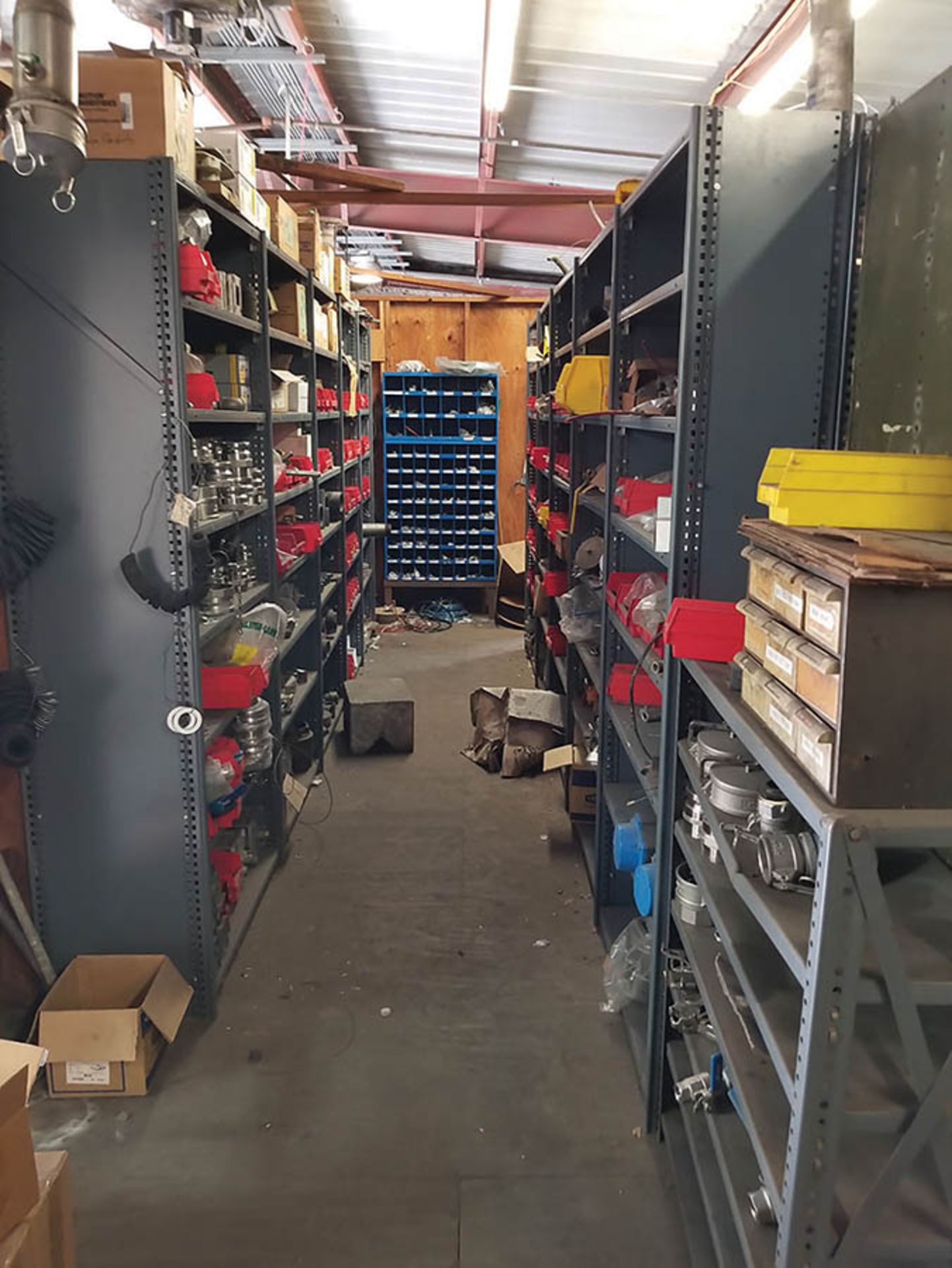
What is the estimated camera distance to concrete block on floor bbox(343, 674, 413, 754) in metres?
4.74

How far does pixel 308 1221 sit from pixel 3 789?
1.28 metres

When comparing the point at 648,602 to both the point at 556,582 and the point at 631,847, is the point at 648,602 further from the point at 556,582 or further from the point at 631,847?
the point at 556,582

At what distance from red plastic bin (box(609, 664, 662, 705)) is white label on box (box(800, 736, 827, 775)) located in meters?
1.42

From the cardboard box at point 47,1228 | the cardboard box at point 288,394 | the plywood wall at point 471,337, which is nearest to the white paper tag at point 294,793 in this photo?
the cardboard box at point 288,394

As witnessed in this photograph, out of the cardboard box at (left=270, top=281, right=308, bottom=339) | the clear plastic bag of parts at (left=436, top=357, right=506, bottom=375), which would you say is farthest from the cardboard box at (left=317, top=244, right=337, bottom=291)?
the clear plastic bag of parts at (left=436, top=357, right=506, bottom=375)

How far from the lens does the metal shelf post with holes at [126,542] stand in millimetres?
2227

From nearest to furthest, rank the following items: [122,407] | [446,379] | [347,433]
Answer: [122,407] → [347,433] → [446,379]

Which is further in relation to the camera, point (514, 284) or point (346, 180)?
point (514, 284)

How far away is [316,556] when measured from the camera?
438 centimetres

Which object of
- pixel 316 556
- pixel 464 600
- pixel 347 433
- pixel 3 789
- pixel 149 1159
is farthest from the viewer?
pixel 464 600

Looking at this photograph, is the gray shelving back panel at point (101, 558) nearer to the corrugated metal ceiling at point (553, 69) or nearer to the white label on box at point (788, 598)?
the corrugated metal ceiling at point (553, 69)

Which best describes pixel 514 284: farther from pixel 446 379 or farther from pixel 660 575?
pixel 660 575

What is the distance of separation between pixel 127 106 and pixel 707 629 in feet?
5.87

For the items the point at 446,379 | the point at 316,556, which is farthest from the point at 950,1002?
the point at 446,379
